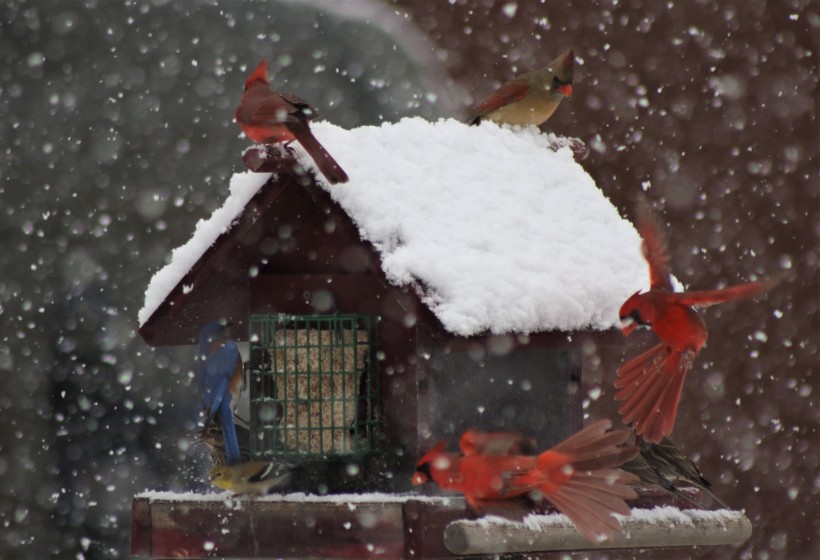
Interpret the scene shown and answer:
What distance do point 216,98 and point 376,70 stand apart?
126 centimetres

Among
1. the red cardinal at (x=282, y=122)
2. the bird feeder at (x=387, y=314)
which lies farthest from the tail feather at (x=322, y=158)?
the bird feeder at (x=387, y=314)

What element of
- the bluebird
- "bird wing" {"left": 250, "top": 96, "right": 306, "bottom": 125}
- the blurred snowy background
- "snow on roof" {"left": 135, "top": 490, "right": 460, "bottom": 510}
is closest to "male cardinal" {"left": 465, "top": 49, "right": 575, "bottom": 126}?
"bird wing" {"left": 250, "top": 96, "right": 306, "bottom": 125}

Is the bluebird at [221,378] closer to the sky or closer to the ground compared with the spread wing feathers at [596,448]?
closer to the ground

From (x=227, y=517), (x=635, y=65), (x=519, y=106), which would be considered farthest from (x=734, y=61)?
(x=227, y=517)

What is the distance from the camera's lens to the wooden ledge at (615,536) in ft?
11.0

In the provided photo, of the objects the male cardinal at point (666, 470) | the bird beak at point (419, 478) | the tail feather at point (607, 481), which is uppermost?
the tail feather at point (607, 481)

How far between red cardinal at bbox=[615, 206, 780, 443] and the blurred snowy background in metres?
3.24

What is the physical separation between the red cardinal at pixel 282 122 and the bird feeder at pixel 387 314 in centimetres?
11

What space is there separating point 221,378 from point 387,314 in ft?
2.18

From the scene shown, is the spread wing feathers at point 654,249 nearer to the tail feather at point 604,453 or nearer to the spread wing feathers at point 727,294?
the spread wing feathers at point 727,294

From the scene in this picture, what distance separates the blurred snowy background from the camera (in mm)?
7207

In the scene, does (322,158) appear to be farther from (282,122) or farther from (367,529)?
(367,529)

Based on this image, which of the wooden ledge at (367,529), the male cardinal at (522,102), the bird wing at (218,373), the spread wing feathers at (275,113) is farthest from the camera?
the male cardinal at (522,102)

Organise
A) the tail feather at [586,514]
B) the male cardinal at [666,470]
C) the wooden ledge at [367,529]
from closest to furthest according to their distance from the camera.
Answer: the tail feather at [586,514]
the wooden ledge at [367,529]
the male cardinal at [666,470]
